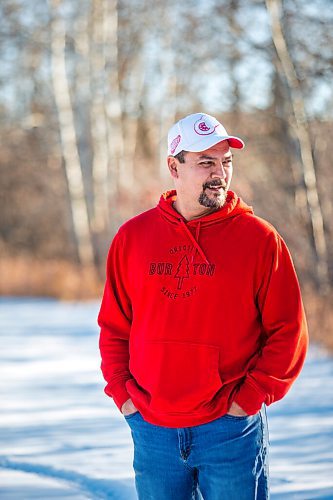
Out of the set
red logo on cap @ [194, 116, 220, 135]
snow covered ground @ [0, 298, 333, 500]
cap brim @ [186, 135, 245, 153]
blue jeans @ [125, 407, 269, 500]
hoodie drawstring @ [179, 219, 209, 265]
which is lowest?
snow covered ground @ [0, 298, 333, 500]

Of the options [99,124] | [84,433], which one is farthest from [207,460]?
[99,124]

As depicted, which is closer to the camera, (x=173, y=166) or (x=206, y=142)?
(x=206, y=142)

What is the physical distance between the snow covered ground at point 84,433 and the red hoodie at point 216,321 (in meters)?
1.68

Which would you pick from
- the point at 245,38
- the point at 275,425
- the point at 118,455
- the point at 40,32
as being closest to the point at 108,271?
the point at 118,455

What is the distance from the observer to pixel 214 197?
9.04 feet

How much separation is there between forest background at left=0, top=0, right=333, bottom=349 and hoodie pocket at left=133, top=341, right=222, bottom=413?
6.26 meters

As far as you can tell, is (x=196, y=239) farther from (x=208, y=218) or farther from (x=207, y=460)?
(x=207, y=460)

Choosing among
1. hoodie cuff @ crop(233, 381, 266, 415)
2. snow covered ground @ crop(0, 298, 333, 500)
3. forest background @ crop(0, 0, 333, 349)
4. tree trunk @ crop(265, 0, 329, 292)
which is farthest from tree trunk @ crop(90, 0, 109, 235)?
hoodie cuff @ crop(233, 381, 266, 415)

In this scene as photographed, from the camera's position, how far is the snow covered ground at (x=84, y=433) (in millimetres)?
4445

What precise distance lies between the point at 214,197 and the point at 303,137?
7707 millimetres

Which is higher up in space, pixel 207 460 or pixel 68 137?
pixel 68 137

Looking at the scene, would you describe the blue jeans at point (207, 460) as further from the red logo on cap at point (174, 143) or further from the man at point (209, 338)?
the red logo on cap at point (174, 143)

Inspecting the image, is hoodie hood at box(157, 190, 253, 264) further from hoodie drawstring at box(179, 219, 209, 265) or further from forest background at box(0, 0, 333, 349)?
forest background at box(0, 0, 333, 349)

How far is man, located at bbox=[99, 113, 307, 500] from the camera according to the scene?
2.62 metres
